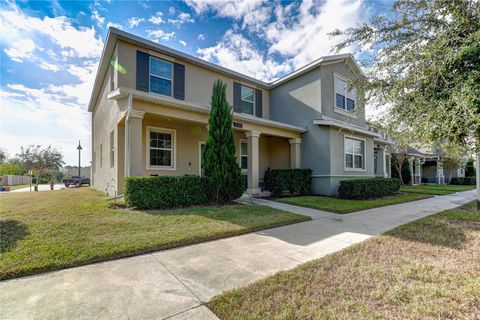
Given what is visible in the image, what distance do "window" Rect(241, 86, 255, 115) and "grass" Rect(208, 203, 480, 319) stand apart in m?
9.88

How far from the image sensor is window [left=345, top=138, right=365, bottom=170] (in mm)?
12566

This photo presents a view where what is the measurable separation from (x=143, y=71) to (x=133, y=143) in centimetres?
369

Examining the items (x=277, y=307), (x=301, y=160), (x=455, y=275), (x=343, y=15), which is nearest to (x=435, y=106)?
(x=455, y=275)

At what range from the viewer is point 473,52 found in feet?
13.3

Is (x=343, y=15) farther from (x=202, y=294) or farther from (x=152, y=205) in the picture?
(x=152, y=205)

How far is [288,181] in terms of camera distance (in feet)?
36.1

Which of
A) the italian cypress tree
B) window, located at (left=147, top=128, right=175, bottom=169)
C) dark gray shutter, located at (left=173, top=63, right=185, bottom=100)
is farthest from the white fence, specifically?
the italian cypress tree

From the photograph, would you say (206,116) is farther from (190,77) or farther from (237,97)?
(237,97)

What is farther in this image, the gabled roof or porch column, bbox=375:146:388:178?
porch column, bbox=375:146:388:178

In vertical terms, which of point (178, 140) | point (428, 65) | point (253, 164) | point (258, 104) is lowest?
point (253, 164)

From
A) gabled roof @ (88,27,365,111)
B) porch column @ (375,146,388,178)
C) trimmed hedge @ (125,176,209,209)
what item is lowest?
trimmed hedge @ (125,176,209,209)

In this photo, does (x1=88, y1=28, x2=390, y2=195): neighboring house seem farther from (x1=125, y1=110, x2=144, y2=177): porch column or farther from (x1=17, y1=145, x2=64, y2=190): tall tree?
(x1=17, y1=145, x2=64, y2=190): tall tree

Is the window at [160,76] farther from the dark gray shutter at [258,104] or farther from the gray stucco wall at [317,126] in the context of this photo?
the gray stucco wall at [317,126]

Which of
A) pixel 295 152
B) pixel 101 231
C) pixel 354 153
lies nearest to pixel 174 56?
pixel 295 152
